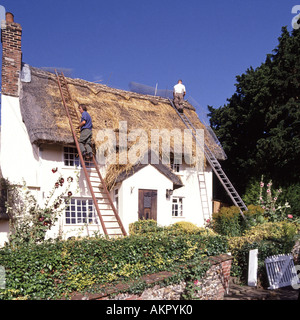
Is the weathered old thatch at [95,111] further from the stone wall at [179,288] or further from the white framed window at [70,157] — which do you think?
the stone wall at [179,288]

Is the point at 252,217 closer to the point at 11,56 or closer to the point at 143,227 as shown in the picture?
the point at 143,227

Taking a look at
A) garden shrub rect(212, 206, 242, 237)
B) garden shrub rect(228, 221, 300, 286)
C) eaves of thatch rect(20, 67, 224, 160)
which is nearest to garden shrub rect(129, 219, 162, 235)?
garden shrub rect(228, 221, 300, 286)

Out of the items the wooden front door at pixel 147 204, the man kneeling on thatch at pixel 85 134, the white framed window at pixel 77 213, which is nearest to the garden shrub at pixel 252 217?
the wooden front door at pixel 147 204

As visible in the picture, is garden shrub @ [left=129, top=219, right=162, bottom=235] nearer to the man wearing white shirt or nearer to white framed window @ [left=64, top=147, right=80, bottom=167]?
white framed window @ [left=64, top=147, right=80, bottom=167]

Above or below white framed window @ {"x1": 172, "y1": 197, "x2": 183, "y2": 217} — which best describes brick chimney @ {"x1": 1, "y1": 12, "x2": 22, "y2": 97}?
above

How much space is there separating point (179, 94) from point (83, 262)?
14.5 m

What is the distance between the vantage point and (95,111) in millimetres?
14281

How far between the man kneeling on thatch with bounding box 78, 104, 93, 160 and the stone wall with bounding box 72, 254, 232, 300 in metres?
6.24

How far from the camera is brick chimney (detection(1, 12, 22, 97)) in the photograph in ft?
43.3

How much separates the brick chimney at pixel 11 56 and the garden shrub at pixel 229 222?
1032cm

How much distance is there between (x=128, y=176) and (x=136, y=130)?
2777 millimetres

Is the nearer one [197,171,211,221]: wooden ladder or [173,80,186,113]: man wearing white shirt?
[197,171,211,221]: wooden ladder

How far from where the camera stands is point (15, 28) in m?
13.4
